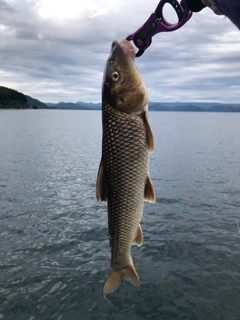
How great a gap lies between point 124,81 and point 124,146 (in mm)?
827

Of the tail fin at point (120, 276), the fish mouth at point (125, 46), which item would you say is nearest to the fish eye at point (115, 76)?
the fish mouth at point (125, 46)

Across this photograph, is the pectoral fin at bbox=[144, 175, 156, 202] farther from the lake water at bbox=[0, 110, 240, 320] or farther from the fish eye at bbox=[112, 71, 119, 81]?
the lake water at bbox=[0, 110, 240, 320]

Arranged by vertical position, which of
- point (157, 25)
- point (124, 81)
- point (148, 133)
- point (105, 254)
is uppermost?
point (157, 25)

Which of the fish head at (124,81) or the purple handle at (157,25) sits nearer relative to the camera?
the fish head at (124,81)

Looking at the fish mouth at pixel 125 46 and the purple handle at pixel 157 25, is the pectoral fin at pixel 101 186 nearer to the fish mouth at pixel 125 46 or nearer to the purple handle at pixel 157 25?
the fish mouth at pixel 125 46

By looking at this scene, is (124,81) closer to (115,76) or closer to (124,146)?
(115,76)

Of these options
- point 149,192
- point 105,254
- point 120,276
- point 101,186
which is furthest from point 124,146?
point 105,254

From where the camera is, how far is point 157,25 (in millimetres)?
4219

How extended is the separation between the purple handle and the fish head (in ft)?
1.89

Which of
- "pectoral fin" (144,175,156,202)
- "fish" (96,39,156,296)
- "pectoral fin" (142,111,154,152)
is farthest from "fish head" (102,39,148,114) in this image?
"pectoral fin" (144,175,156,202)

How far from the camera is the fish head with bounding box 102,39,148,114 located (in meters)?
3.74

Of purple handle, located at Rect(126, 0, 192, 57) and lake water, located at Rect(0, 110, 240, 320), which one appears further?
lake water, located at Rect(0, 110, 240, 320)

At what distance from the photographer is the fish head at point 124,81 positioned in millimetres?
3736

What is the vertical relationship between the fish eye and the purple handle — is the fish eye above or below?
below
